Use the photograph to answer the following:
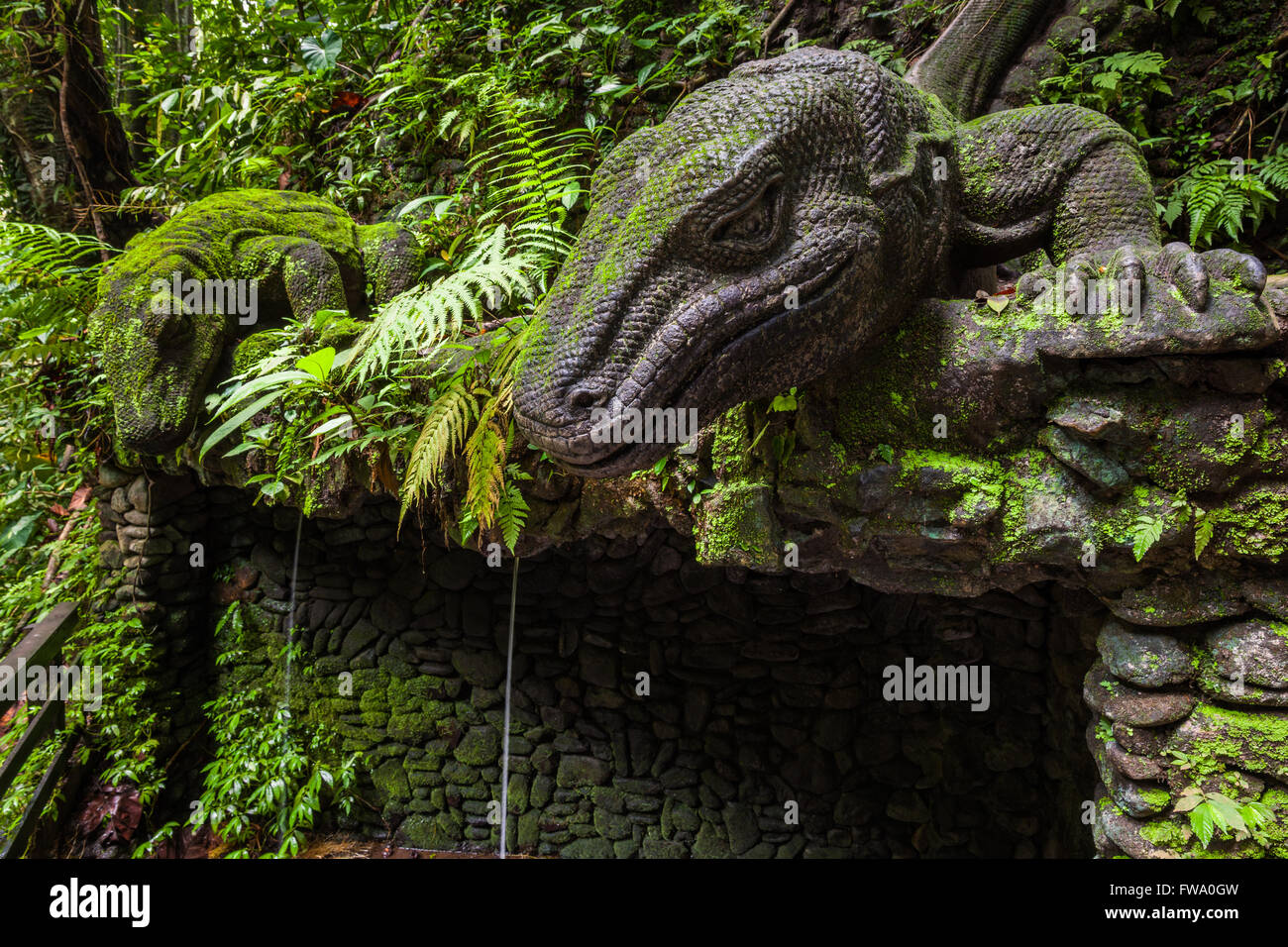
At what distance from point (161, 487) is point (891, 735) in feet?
17.1

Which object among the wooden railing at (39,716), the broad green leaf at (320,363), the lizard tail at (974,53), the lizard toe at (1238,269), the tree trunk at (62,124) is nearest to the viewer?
the lizard toe at (1238,269)

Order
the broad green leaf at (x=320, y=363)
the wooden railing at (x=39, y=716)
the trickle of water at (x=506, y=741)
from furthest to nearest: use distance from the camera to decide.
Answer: the trickle of water at (x=506, y=741) < the wooden railing at (x=39, y=716) < the broad green leaf at (x=320, y=363)

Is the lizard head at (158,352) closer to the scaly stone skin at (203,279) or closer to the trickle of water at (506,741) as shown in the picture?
the scaly stone skin at (203,279)

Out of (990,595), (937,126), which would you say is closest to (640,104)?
(937,126)

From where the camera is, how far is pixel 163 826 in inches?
211

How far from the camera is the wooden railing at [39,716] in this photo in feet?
15.5

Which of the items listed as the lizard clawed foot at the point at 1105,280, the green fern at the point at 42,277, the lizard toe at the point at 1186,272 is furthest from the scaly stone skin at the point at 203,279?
the lizard toe at the point at 1186,272

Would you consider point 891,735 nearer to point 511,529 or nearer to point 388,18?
point 511,529

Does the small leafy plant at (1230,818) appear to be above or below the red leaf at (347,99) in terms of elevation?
below

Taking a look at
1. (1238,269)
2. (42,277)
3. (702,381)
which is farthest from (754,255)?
(42,277)

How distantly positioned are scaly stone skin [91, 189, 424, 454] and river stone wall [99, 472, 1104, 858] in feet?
5.19

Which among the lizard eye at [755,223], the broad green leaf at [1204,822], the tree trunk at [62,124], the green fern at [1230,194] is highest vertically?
the tree trunk at [62,124]

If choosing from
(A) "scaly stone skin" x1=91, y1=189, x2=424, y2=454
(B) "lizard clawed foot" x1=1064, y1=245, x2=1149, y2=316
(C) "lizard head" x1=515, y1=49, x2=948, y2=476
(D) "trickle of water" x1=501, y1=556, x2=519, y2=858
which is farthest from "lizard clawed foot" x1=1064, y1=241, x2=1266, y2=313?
(D) "trickle of water" x1=501, y1=556, x2=519, y2=858

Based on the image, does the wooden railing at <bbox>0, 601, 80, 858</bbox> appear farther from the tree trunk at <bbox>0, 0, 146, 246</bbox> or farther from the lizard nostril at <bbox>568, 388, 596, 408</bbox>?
the lizard nostril at <bbox>568, 388, 596, 408</bbox>
